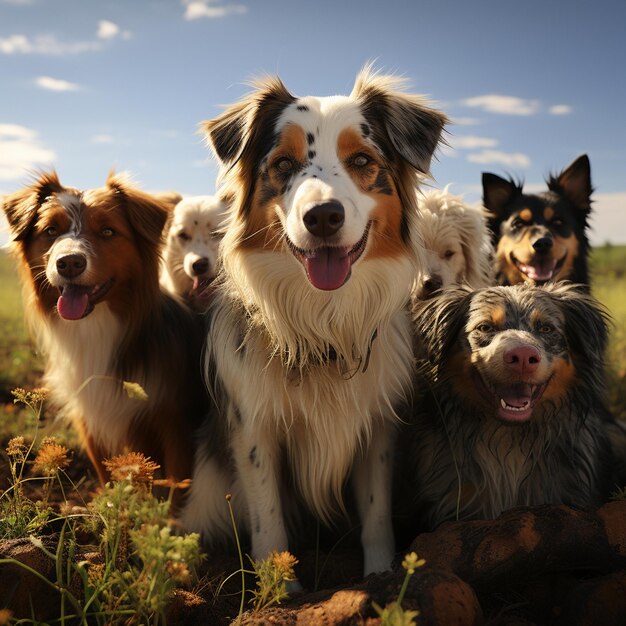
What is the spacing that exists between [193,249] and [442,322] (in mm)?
2229

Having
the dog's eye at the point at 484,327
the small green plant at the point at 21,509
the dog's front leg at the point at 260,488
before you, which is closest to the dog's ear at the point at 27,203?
the small green plant at the point at 21,509

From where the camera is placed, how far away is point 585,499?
362cm

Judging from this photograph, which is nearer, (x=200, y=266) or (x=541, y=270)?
(x=200, y=266)

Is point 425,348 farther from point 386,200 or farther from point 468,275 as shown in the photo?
point 468,275

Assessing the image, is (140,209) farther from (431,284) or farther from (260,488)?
(431,284)

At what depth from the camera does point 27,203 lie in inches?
159

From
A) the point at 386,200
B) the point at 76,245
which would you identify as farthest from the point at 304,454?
the point at 76,245

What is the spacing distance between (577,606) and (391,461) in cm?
132

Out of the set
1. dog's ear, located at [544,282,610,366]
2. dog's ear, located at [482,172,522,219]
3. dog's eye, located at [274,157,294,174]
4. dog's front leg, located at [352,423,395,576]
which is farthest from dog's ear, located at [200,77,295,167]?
dog's ear, located at [482,172,522,219]

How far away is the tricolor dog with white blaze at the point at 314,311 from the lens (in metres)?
3.31

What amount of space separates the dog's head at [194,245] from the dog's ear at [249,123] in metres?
Answer: 1.24

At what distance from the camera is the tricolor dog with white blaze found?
130 inches

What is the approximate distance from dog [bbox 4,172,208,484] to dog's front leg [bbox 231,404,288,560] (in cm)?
70

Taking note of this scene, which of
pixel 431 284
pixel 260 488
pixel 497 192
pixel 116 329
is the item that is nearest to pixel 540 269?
pixel 497 192
